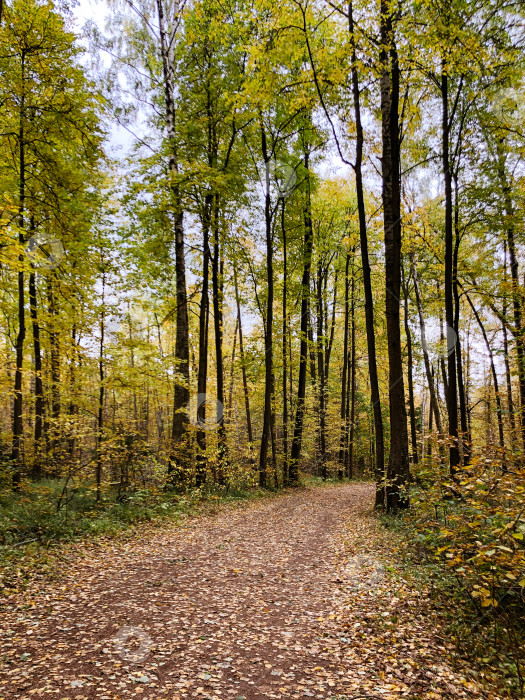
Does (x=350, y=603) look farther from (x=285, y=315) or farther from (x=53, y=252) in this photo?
(x=285, y=315)

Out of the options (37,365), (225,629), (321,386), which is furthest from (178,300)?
(321,386)

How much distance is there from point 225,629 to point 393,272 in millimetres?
8061

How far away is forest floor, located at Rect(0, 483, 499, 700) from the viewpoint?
3.06 m

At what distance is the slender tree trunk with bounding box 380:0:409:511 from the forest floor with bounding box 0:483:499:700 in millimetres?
2320

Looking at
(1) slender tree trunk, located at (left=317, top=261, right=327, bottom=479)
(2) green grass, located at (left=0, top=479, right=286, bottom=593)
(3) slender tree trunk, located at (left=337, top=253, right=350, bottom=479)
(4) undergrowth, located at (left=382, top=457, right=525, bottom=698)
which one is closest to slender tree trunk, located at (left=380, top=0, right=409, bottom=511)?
(4) undergrowth, located at (left=382, top=457, right=525, bottom=698)

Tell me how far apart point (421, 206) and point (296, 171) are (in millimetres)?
5676

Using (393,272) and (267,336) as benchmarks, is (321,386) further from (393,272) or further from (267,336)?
(393,272)

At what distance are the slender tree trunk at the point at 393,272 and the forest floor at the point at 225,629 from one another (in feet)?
7.61


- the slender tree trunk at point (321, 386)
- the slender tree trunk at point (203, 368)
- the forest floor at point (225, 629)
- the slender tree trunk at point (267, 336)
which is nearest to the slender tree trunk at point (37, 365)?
the slender tree trunk at point (203, 368)

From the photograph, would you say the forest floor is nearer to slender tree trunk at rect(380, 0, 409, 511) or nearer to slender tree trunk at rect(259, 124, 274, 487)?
slender tree trunk at rect(380, 0, 409, 511)

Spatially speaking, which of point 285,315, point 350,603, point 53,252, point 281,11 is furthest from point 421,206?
point 350,603

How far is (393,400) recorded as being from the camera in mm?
8836

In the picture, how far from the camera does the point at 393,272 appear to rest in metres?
9.08

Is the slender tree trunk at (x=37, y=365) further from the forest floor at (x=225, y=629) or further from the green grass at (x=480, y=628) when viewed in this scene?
the green grass at (x=480, y=628)
